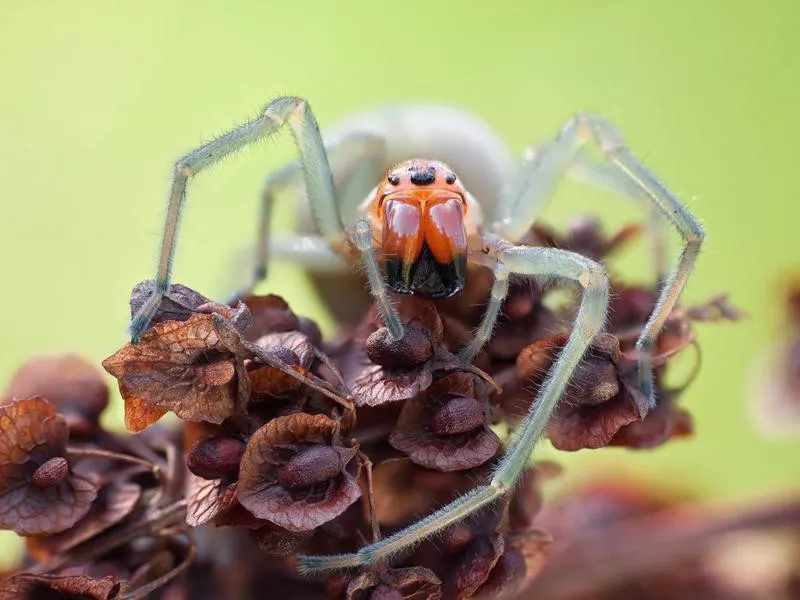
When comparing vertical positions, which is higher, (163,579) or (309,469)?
(309,469)

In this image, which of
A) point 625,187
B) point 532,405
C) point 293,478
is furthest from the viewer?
point 625,187

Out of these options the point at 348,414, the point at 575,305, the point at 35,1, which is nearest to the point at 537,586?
the point at 575,305

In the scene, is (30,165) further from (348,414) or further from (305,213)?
(348,414)

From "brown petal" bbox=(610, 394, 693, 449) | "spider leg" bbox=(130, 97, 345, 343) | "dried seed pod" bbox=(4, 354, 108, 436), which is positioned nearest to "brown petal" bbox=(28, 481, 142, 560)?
"dried seed pod" bbox=(4, 354, 108, 436)

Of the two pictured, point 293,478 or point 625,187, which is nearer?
point 293,478

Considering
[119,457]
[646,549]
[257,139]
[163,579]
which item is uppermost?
[257,139]

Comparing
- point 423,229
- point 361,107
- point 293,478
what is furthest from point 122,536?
point 361,107

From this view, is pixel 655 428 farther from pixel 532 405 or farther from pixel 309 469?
pixel 309 469
